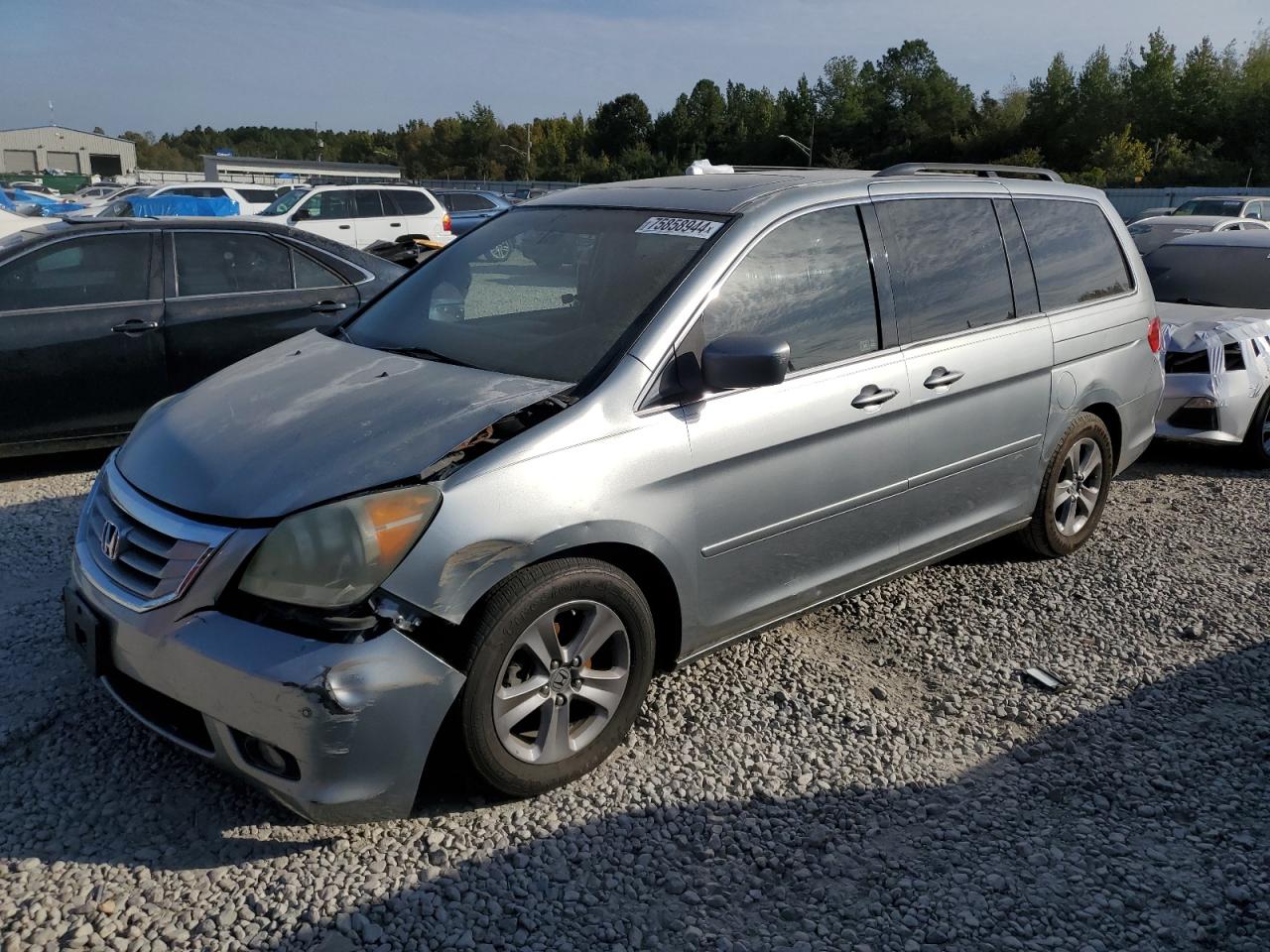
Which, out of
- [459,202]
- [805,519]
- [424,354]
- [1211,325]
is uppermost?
[459,202]

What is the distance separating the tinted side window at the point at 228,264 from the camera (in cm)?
649

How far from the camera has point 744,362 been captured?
10.3 feet

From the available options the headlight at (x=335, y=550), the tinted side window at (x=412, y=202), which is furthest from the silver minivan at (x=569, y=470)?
the tinted side window at (x=412, y=202)

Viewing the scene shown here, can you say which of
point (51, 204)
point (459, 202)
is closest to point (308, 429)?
point (459, 202)

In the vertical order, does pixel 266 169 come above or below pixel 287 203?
above

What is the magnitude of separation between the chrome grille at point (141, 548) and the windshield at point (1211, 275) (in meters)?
7.05

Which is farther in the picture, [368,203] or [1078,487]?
[368,203]

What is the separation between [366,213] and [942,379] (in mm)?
17835

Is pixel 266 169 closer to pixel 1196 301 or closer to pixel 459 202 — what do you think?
pixel 459 202

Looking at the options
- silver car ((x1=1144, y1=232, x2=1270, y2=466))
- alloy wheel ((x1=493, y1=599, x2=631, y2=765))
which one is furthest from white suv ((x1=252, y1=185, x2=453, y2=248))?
alloy wheel ((x1=493, y1=599, x2=631, y2=765))

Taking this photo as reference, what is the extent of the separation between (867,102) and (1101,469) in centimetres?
9070

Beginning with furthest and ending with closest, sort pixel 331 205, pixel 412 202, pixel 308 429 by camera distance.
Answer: pixel 412 202, pixel 331 205, pixel 308 429

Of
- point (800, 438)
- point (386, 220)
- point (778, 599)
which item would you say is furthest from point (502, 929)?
point (386, 220)

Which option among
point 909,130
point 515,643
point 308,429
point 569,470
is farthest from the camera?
point 909,130
